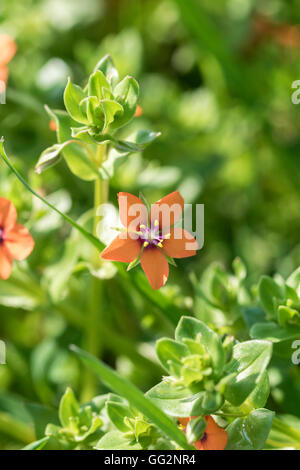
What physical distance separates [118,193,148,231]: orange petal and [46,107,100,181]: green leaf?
0.14 m

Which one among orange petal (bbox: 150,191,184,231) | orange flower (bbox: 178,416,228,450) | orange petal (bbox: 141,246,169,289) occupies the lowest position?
orange flower (bbox: 178,416,228,450)

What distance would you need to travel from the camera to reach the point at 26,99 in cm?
157

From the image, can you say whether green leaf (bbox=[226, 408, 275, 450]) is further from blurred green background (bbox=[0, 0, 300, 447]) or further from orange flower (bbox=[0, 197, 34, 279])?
orange flower (bbox=[0, 197, 34, 279])

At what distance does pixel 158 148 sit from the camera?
1.98m

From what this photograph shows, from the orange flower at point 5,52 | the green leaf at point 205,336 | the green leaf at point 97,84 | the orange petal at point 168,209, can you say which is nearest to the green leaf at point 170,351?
the green leaf at point 205,336

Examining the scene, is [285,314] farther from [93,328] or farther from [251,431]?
[93,328]

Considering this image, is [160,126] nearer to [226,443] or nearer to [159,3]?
[159,3]

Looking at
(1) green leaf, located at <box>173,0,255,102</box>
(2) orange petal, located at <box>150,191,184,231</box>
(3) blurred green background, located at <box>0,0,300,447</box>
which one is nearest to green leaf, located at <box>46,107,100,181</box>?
(2) orange petal, located at <box>150,191,184,231</box>

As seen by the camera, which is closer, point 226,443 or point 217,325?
point 226,443

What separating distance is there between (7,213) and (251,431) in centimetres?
62

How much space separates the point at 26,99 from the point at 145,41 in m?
0.91

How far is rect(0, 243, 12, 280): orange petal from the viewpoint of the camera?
1.10 m

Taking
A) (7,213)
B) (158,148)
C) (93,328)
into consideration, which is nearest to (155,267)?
(7,213)
